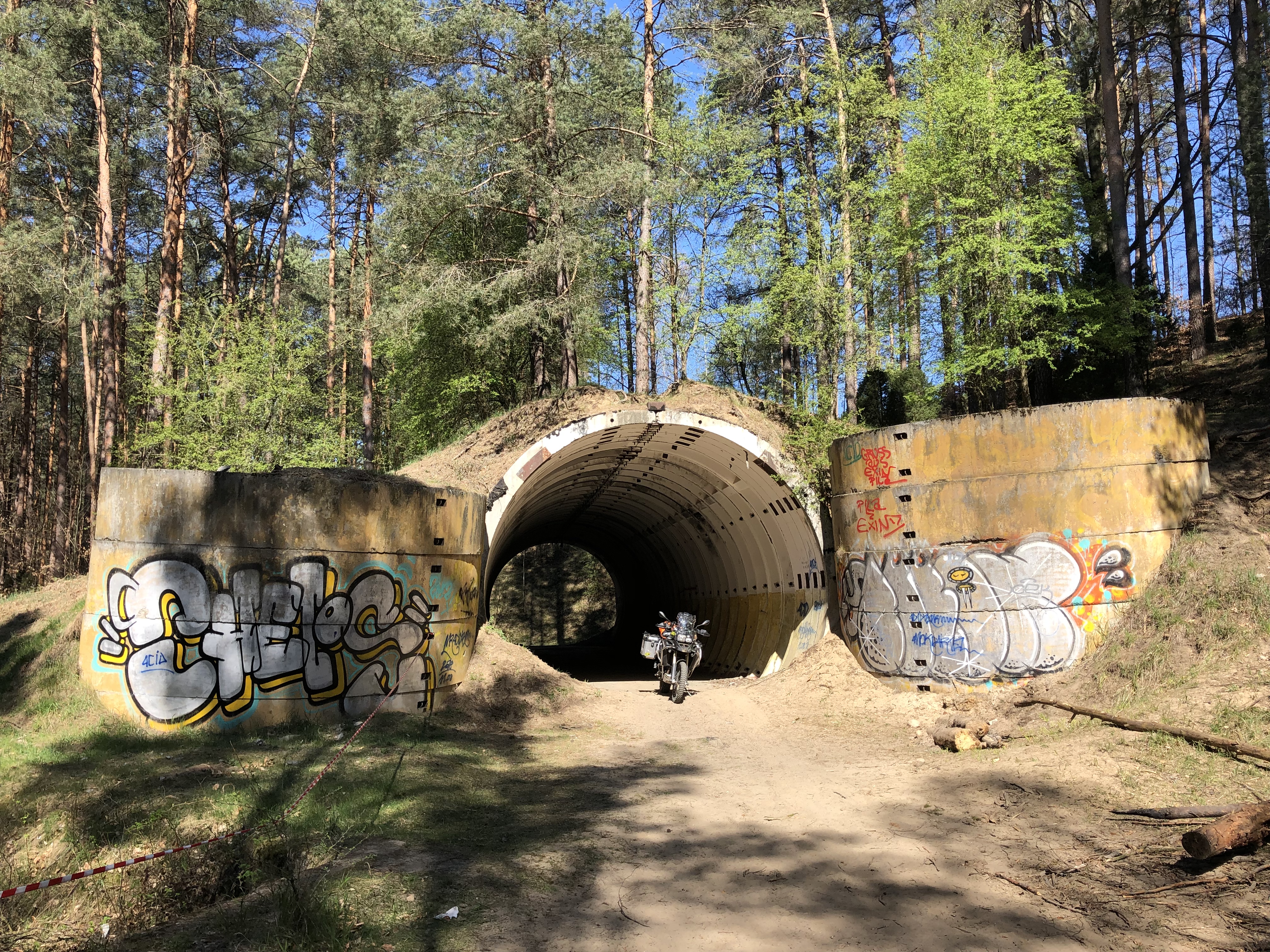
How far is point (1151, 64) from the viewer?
103 ft

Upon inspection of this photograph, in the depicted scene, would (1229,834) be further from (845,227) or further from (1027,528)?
(845,227)

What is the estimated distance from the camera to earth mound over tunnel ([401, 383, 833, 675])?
1662 cm

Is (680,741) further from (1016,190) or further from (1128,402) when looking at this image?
(1016,190)

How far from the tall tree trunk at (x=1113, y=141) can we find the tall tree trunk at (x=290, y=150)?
67.4 ft

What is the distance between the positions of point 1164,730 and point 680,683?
8.98 meters

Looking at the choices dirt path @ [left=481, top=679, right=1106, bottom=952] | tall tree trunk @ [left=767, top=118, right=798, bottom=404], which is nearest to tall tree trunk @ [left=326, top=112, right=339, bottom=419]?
tall tree trunk @ [left=767, top=118, right=798, bottom=404]

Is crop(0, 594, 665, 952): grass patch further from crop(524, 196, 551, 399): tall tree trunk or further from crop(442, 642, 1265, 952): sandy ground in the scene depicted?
crop(524, 196, 551, 399): tall tree trunk

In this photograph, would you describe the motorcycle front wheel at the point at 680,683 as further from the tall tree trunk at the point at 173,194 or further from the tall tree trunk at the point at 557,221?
the tall tree trunk at the point at 173,194

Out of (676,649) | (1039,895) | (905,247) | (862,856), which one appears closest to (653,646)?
(676,649)

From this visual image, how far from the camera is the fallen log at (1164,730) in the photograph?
8461 millimetres

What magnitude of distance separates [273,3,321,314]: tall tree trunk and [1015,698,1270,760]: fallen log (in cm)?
2114

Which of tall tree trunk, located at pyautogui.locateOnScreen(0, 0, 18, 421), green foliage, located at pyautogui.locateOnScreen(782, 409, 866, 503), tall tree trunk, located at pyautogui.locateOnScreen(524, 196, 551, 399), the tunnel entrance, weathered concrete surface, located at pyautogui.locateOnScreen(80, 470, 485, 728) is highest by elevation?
tall tree trunk, located at pyautogui.locateOnScreen(0, 0, 18, 421)

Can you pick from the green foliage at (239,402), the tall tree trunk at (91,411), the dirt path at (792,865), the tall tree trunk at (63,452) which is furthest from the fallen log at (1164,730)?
the tall tree trunk at (63,452)

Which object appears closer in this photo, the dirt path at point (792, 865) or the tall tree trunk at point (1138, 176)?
the dirt path at point (792, 865)
